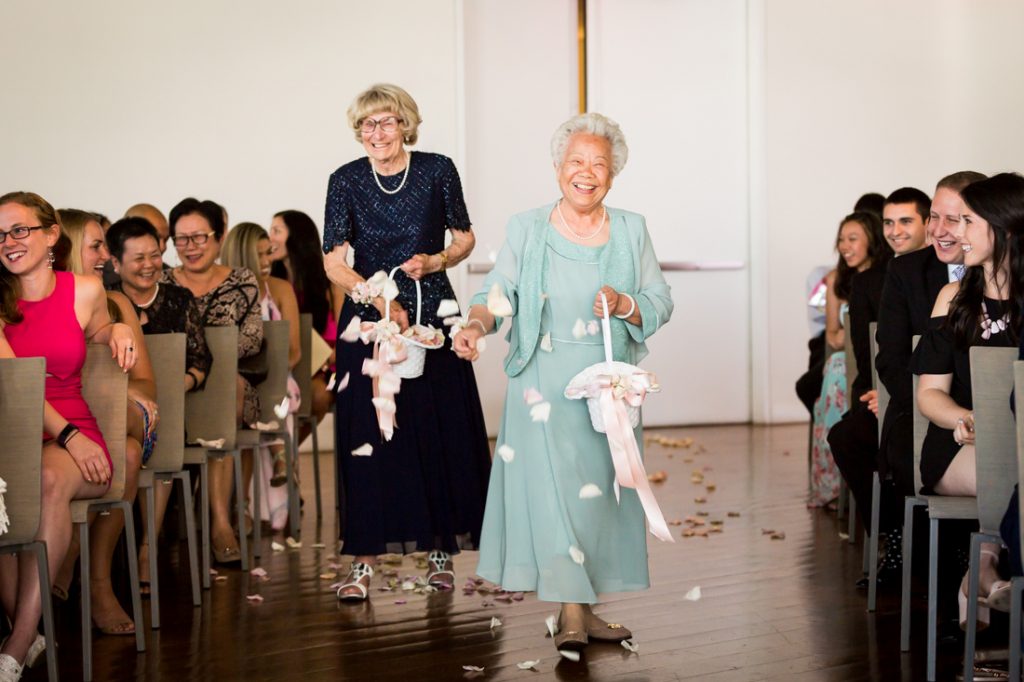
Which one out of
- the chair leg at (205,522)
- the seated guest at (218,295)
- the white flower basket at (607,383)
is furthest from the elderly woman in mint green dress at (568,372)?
the seated guest at (218,295)

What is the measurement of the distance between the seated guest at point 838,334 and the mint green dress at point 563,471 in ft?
8.56

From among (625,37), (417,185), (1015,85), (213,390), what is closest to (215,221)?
(213,390)

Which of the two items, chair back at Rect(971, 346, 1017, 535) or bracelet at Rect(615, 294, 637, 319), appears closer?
chair back at Rect(971, 346, 1017, 535)

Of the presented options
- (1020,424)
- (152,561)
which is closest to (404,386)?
(152,561)

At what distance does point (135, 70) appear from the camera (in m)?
9.08

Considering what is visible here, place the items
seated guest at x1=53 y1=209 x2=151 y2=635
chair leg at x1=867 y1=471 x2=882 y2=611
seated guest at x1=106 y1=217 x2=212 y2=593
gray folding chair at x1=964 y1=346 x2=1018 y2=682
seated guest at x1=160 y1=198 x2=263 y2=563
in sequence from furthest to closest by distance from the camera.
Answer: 1. seated guest at x1=160 y1=198 x2=263 y2=563
2. seated guest at x1=106 y1=217 x2=212 y2=593
3. chair leg at x1=867 y1=471 x2=882 y2=611
4. seated guest at x1=53 y1=209 x2=151 y2=635
5. gray folding chair at x1=964 y1=346 x2=1018 y2=682

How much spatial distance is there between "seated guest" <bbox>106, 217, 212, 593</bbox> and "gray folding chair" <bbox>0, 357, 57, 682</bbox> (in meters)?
1.75

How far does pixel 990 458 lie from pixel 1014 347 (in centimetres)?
33

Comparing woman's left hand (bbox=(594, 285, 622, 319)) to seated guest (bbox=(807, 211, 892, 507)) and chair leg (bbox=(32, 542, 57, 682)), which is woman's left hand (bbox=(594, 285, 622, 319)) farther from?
seated guest (bbox=(807, 211, 892, 507))

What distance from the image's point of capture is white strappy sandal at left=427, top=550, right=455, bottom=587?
16.7 ft

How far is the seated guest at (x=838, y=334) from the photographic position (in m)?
6.56

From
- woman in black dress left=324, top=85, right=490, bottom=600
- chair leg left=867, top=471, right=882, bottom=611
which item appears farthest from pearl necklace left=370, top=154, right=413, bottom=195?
chair leg left=867, top=471, right=882, bottom=611

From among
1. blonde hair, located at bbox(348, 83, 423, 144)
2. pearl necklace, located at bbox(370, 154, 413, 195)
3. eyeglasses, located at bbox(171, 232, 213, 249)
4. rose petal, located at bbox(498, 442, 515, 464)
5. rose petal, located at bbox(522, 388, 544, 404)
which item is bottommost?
rose petal, located at bbox(498, 442, 515, 464)

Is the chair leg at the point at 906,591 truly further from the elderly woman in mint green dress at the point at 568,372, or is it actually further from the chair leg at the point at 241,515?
the chair leg at the point at 241,515
